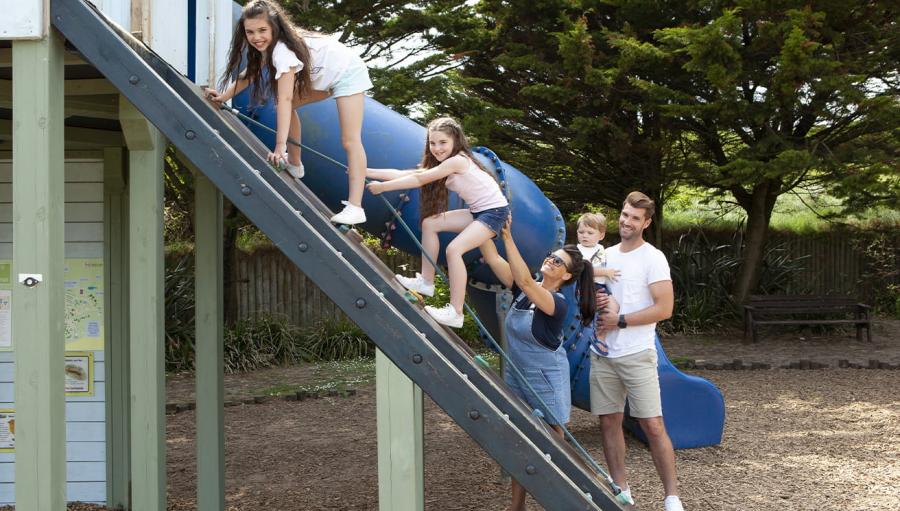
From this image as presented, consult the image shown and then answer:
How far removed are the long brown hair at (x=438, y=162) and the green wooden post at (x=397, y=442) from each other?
999 millimetres

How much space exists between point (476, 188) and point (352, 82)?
85 cm

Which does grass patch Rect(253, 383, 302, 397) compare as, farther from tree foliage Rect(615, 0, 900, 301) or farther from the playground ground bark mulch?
tree foliage Rect(615, 0, 900, 301)

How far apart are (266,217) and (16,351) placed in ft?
3.95

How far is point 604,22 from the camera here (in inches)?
641

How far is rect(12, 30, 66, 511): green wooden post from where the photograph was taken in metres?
4.24

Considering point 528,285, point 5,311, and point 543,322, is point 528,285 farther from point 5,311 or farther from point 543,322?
point 5,311

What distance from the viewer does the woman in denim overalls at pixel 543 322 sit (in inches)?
206

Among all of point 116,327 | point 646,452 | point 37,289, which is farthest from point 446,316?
point 646,452

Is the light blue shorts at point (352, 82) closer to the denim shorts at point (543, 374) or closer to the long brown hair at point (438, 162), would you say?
the long brown hair at point (438, 162)

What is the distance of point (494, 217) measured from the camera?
5.24 meters

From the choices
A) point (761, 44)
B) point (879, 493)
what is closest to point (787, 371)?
point (761, 44)

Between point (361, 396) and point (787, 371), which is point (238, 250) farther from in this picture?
point (787, 371)

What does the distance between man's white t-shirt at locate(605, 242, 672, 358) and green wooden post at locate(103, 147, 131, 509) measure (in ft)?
12.0

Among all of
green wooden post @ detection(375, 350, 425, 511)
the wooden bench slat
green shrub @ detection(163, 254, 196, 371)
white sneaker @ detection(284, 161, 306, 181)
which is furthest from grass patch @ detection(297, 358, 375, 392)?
green wooden post @ detection(375, 350, 425, 511)
